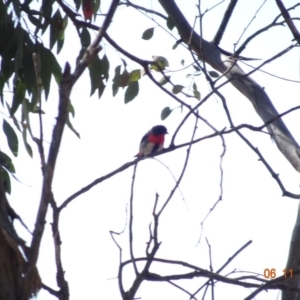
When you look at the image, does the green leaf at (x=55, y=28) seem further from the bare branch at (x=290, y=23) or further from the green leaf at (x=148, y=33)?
A: the bare branch at (x=290, y=23)

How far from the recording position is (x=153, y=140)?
6324 millimetres

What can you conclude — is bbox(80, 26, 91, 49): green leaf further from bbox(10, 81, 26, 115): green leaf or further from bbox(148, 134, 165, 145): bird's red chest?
bbox(148, 134, 165, 145): bird's red chest

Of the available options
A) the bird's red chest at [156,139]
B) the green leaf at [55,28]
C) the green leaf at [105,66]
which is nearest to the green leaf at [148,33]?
the green leaf at [105,66]

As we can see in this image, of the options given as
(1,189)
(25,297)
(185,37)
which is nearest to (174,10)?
(185,37)

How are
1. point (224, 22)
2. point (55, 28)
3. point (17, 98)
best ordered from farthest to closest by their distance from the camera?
point (224, 22) < point (55, 28) < point (17, 98)

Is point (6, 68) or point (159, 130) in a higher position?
point (159, 130)

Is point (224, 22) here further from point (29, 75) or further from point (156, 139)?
point (156, 139)

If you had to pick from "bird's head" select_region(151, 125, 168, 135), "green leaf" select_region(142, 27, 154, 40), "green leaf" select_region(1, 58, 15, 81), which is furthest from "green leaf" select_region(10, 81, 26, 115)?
"bird's head" select_region(151, 125, 168, 135)

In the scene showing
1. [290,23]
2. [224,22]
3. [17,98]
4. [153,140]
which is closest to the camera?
[290,23]

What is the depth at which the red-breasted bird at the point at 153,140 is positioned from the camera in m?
6.20

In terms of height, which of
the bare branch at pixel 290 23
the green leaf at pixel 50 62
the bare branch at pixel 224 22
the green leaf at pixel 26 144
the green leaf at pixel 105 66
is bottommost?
the green leaf at pixel 26 144

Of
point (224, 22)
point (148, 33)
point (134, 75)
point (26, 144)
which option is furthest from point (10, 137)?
point (224, 22)

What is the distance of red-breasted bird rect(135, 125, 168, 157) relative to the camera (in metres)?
6.20

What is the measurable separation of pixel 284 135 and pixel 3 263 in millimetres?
1540
